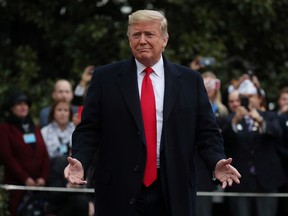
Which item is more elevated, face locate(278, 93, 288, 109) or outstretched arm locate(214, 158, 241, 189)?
face locate(278, 93, 288, 109)

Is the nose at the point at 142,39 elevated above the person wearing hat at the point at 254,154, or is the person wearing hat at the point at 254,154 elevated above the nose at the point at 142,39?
the nose at the point at 142,39

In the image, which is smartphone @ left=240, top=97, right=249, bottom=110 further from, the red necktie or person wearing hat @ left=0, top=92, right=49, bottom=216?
the red necktie

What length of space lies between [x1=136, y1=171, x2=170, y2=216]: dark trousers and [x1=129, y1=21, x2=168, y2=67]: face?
0.77 meters

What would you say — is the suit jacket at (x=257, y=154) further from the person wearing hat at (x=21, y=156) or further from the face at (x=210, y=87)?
the person wearing hat at (x=21, y=156)

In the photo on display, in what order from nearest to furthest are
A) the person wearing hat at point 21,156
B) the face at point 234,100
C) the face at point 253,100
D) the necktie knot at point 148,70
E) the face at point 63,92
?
the necktie knot at point 148,70 < the face at point 253,100 < the person wearing hat at point 21,156 < the face at point 234,100 < the face at point 63,92

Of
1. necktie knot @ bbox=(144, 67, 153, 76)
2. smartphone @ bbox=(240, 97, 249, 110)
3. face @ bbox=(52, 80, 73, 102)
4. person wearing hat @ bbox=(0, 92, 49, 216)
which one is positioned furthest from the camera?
face @ bbox=(52, 80, 73, 102)

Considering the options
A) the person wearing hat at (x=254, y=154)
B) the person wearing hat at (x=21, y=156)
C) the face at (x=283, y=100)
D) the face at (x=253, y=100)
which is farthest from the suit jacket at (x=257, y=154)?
the person wearing hat at (x=21, y=156)

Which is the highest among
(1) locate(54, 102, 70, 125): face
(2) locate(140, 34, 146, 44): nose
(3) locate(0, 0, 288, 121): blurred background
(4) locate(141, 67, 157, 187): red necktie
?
(3) locate(0, 0, 288, 121): blurred background

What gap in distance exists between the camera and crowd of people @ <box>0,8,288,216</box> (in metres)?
10.1

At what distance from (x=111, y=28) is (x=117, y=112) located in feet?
26.2

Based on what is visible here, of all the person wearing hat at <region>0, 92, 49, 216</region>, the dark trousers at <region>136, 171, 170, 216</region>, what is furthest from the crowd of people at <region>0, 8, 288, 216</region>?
the dark trousers at <region>136, 171, 170, 216</region>

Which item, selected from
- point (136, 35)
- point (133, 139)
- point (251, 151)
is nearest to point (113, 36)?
point (251, 151)

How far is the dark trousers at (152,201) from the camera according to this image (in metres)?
5.76

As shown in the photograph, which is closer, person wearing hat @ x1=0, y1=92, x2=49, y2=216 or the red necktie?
the red necktie
